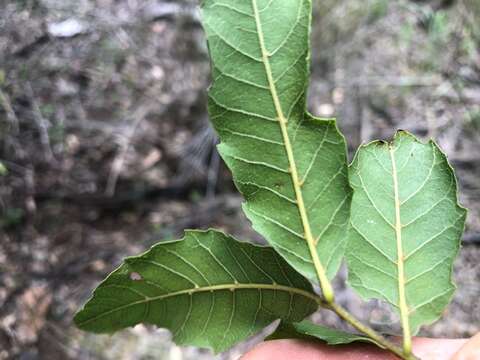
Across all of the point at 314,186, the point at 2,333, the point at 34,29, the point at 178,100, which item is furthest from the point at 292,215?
the point at 178,100

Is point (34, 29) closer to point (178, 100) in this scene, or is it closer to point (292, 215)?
point (178, 100)

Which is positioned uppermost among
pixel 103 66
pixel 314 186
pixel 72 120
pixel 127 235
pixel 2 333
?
pixel 314 186

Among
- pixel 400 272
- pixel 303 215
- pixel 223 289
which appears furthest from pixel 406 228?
pixel 223 289

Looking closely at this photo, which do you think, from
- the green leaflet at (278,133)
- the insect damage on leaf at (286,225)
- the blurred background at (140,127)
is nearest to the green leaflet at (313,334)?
the insect damage on leaf at (286,225)

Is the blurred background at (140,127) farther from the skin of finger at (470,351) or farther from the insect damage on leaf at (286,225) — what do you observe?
the insect damage on leaf at (286,225)

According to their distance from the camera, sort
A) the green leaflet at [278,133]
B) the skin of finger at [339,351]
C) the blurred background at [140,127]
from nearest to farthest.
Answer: the green leaflet at [278,133] < the skin of finger at [339,351] < the blurred background at [140,127]

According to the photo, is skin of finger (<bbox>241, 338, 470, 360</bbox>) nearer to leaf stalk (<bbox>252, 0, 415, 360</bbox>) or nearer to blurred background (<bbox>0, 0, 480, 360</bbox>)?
leaf stalk (<bbox>252, 0, 415, 360</bbox>)

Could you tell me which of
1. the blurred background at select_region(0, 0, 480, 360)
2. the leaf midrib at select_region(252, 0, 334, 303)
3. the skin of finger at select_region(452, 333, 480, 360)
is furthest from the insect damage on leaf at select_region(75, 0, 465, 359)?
the blurred background at select_region(0, 0, 480, 360)
